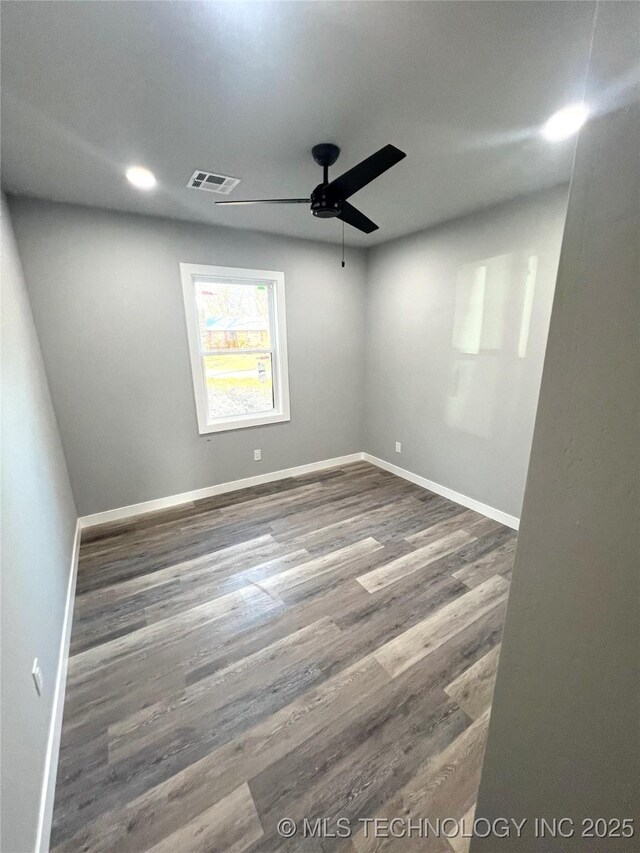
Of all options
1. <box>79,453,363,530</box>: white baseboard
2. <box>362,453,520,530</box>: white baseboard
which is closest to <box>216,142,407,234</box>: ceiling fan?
<box>362,453,520,530</box>: white baseboard

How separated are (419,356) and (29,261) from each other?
11.3 ft

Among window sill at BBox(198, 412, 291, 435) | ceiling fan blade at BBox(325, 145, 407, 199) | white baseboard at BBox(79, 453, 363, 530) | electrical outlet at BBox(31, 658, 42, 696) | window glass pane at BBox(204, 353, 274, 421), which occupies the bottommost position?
white baseboard at BBox(79, 453, 363, 530)

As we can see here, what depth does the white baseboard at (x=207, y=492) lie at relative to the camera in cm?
300

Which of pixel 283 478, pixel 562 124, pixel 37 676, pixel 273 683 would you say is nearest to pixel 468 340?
pixel 562 124

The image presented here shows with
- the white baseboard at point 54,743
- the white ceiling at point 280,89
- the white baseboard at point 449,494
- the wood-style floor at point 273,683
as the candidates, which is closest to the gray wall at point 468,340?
the white baseboard at point 449,494

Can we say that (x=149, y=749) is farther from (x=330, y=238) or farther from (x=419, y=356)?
(x=330, y=238)

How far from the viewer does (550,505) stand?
602mm

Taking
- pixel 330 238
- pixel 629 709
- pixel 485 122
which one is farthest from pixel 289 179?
pixel 629 709

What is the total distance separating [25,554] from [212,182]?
2.35m

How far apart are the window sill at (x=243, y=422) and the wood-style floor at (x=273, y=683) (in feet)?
3.43

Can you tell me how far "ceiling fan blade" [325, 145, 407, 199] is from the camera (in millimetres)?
1471

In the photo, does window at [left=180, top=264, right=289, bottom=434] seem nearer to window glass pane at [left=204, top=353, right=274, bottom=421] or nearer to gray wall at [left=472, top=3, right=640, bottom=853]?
window glass pane at [left=204, top=353, right=274, bottom=421]

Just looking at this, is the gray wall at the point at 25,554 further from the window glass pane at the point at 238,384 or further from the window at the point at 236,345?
the window glass pane at the point at 238,384

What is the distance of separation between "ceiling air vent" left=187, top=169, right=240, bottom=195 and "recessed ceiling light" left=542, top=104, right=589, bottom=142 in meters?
1.77
